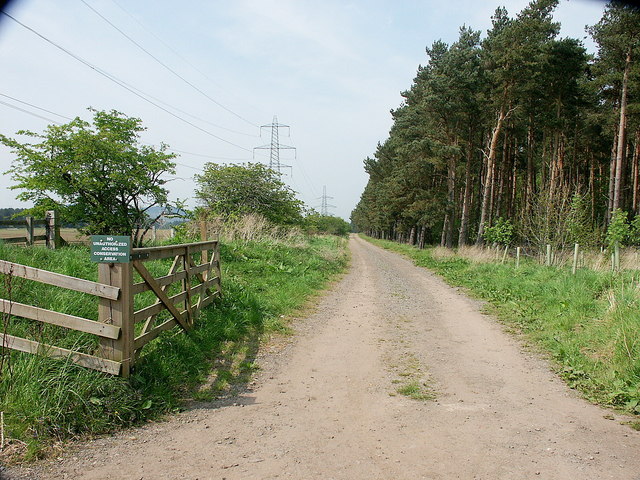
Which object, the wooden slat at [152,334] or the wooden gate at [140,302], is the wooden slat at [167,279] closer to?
the wooden gate at [140,302]

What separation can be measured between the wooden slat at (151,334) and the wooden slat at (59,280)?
0.67 m

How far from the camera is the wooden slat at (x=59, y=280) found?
4211 millimetres

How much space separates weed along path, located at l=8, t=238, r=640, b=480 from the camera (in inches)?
129

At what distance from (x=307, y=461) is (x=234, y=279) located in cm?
741

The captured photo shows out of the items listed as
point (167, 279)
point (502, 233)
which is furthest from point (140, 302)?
point (502, 233)

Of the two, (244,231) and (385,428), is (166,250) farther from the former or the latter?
(244,231)

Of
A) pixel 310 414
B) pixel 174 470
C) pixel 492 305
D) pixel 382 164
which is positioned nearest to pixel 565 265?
pixel 492 305

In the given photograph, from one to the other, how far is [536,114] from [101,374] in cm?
2805

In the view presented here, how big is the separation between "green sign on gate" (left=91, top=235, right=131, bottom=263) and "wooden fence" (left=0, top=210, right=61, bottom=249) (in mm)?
6763

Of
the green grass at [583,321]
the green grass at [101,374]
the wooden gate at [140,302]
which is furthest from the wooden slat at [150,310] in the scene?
the green grass at [583,321]

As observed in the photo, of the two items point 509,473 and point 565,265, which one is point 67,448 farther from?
point 565,265

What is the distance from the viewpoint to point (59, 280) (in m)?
4.27

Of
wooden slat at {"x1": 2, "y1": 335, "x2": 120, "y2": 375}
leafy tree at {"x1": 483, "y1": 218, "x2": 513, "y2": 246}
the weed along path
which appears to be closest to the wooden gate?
wooden slat at {"x1": 2, "y1": 335, "x2": 120, "y2": 375}

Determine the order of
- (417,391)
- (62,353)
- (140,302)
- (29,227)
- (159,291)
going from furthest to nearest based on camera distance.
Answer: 1. (29,227)
2. (140,302)
3. (159,291)
4. (417,391)
5. (62,353)
